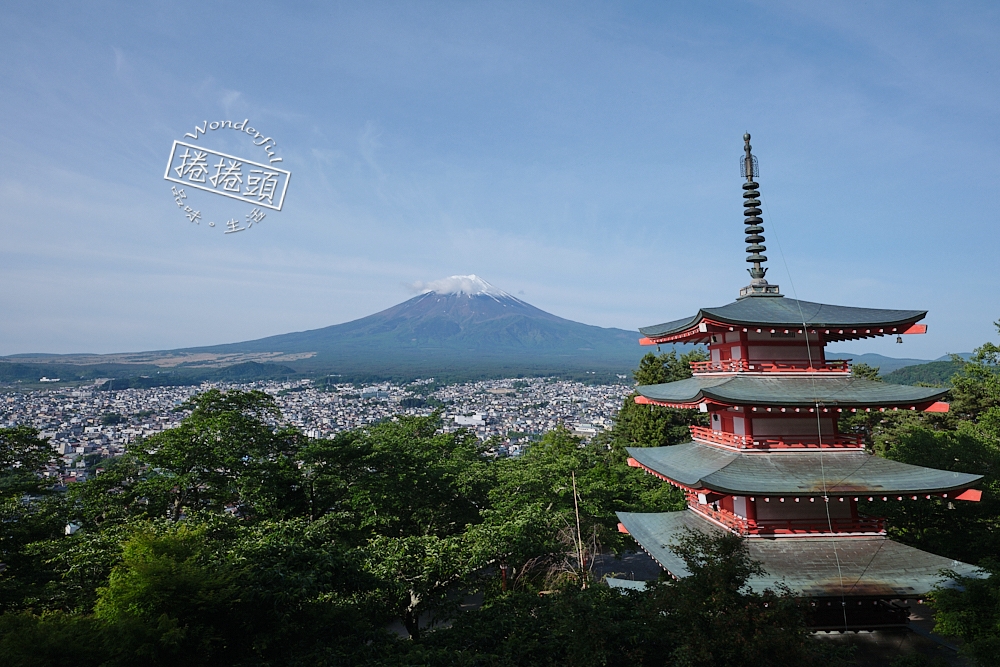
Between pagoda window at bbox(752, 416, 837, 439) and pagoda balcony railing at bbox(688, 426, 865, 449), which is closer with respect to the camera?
pagoda balcony railing at bbox(688, 426, 865, 449)

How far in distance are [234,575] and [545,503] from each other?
10899mm

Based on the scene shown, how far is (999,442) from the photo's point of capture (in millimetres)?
17344

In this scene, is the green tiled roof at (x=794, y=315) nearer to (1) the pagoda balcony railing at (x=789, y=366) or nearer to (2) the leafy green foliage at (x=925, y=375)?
(1) the pagoda balcony railing at (x=789, y=366)

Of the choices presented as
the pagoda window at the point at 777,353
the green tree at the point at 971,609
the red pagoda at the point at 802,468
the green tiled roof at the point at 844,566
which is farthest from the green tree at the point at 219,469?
the green tree at the point at 971,609

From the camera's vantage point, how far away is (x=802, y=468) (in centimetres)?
1057

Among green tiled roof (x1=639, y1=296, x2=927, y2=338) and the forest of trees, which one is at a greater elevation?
green tiled roof (x1=639, y1=296, x2=927, y2=338)

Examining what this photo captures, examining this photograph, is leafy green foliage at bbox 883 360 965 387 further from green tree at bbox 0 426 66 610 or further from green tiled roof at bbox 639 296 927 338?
green tree at bbox 0 426 66 610

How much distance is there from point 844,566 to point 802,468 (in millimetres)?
1775

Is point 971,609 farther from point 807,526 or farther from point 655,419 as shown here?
point 655,419

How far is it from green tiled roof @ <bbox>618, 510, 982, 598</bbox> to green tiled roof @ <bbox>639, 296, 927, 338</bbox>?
4143 millimetres

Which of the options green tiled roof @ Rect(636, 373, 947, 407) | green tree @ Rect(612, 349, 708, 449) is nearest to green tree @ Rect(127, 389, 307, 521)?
green tiled roof @ Rect(636, 373, 947, 407)

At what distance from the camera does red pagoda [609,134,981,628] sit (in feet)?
31.8

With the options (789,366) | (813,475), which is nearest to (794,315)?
(789,366)

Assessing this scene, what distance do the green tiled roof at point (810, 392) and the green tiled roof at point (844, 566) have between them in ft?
8.57
